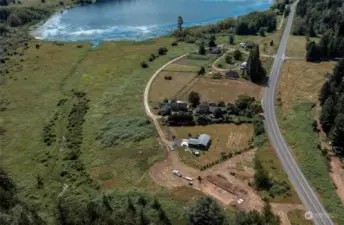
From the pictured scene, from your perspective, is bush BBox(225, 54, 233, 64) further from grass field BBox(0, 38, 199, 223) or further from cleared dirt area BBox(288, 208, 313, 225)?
cleared dirt area BBox(288, 208, 313, 225)

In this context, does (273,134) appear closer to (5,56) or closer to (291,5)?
(5,56)

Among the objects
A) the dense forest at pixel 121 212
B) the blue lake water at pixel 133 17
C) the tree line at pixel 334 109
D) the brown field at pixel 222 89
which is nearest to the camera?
the dense forest at pixel 121 212

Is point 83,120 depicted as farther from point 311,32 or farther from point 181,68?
point 311,32

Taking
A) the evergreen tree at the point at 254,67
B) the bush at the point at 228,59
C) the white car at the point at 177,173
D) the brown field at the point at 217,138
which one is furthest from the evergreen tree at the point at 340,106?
the bush at the point at 228,59

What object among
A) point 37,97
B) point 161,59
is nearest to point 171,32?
point 161,59

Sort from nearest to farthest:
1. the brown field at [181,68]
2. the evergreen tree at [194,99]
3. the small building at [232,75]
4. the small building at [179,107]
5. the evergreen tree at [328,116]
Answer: the evergreen tree at [328,116] → the small building at [179,107] → the evergreen tree at [194,99] → the small building at [232,75] → the brown field at [181,68]

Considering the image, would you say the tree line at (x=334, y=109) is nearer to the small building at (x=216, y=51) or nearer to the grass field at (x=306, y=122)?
the grass field at (x=306, y=122)

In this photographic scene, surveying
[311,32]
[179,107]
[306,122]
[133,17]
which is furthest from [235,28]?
[306,122]
